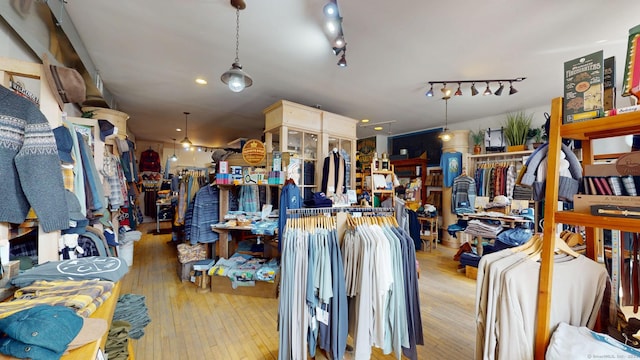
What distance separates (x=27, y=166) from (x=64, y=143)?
1.14 feet

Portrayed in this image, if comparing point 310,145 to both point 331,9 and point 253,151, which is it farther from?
point 331,9

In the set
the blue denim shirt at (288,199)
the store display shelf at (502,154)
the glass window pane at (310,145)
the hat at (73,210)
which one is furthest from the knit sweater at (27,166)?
the store display shelf at (502,154)

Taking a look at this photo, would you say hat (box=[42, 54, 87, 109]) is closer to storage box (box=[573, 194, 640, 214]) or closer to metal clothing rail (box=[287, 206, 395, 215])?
metal clothing rail (box=[287, 206, 395, 215])

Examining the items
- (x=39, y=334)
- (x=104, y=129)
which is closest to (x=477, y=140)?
(x=104, y=129)

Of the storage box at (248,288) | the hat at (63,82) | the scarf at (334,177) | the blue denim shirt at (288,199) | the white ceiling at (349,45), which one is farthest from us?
the scarf at (334,177)

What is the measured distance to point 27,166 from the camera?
116 cm

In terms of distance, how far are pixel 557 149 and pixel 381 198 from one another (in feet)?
14.8

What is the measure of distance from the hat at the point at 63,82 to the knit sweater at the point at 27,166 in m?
0.17

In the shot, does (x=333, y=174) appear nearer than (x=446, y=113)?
Yes

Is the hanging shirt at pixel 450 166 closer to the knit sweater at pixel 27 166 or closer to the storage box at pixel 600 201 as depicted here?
the storage box at pixel 600 201

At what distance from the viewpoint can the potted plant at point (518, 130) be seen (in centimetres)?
464

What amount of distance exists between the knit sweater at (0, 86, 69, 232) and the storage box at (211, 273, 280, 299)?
215 centimetres

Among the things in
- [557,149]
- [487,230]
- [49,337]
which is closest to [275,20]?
[557,149]

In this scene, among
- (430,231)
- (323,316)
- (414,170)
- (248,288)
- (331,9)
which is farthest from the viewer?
(414,170)
